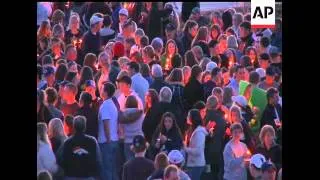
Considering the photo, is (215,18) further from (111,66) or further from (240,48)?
(111,66)

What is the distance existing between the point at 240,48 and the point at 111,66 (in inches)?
51.5

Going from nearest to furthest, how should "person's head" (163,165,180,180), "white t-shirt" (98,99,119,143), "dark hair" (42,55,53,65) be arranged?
"person's head" (163,165,180,180) → "white t-shirt" (98,99,119,143) → "dark hair" (42,55,53,65)

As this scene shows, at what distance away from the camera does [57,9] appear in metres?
6.58

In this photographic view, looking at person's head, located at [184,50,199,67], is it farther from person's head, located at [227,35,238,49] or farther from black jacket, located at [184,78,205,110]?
person's head, located at [227,35,238,49]

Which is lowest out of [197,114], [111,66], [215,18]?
[197,114]

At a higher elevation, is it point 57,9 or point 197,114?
point 57,9

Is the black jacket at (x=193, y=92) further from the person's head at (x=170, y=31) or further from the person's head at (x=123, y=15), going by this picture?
the person's head at (x=123, y=15)

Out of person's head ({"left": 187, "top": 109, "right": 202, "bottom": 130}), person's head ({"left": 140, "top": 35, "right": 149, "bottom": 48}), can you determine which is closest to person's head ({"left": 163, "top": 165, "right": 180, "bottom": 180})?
person's head ({"left": 187, "top": 109, "right": 202, "bottom": 130})

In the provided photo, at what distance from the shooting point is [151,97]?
6.50m

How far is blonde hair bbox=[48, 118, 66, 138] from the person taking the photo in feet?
21.3

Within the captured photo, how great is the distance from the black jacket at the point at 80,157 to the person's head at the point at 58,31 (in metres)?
1.01

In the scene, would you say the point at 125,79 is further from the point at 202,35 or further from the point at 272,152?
the point at 272,152

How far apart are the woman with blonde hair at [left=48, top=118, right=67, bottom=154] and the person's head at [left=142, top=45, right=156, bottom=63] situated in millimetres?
1058

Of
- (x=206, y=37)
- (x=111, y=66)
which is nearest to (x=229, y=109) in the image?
(x=206, y=37)
